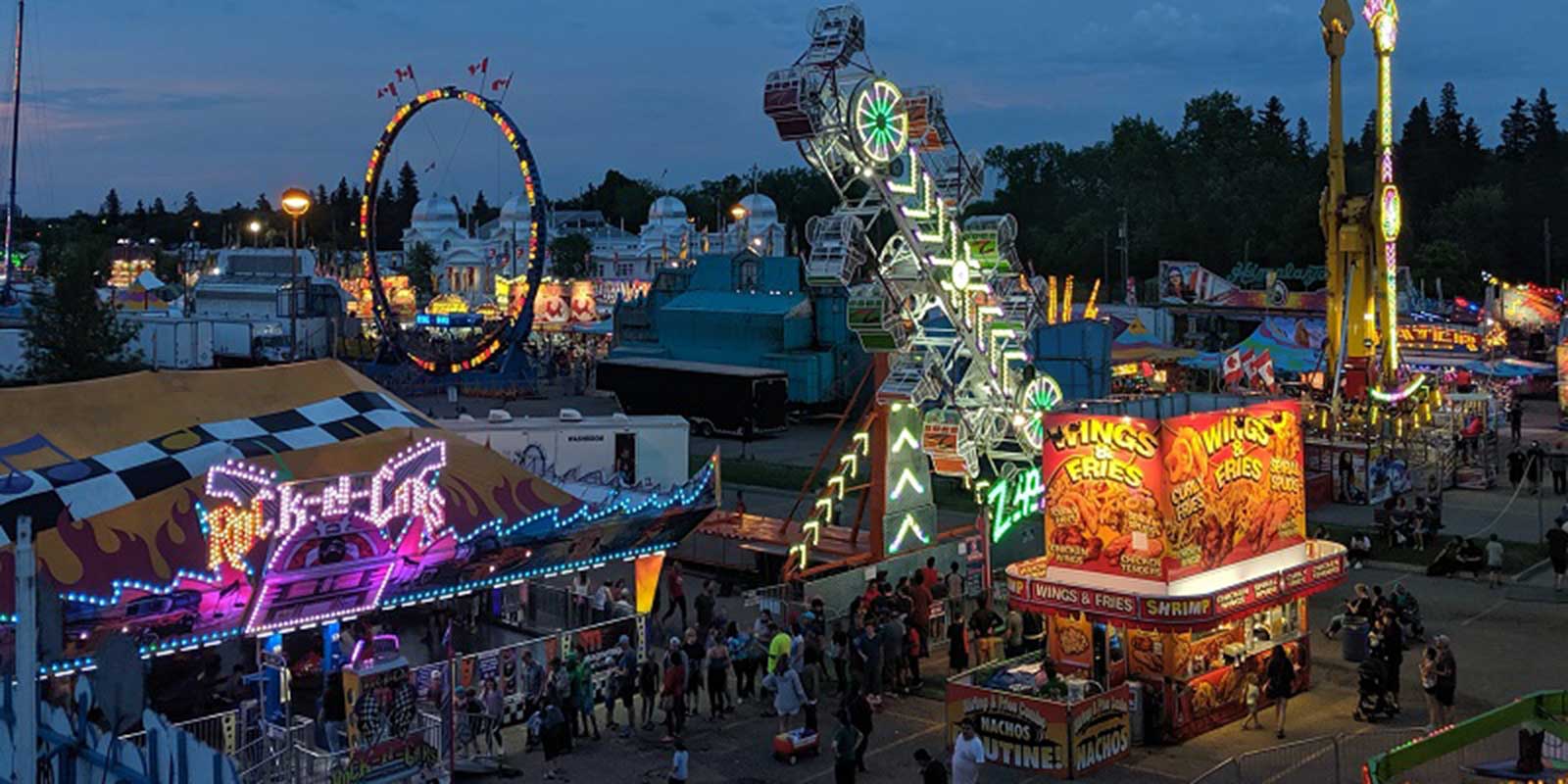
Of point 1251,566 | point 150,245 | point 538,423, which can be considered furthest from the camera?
point 150,245

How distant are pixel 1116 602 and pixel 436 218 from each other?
116337mm

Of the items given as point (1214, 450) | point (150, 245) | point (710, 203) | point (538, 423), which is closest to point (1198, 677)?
point (1214, 450)

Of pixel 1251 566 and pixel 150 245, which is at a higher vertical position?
pixel 150 245

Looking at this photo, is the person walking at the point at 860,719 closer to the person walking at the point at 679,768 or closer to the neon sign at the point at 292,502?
the person walking at the point at 679,768

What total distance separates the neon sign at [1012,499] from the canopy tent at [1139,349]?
28089 mm

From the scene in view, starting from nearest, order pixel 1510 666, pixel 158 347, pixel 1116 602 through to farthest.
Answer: pixel 1116 602 → pixel 1510 666 → pixel 158 347

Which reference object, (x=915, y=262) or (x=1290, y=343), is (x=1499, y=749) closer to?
(x=915, y=262)

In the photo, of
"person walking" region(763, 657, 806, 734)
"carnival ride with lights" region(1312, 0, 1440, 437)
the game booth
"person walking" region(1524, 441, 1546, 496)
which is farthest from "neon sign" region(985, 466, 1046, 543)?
"carnival ride with lights" region(1312, 0, 1440, 437)

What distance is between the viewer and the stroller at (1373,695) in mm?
18875

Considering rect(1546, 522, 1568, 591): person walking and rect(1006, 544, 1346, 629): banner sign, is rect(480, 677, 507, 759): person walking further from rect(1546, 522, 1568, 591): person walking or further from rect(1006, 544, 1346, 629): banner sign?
rect(1546, 522, 1568, 591): person walking

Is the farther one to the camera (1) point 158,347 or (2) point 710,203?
(2) point 710,203

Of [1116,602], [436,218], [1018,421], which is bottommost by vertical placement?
[1116,602]

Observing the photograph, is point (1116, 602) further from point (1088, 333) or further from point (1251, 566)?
point (1088, 333)

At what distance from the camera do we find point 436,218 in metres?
128
